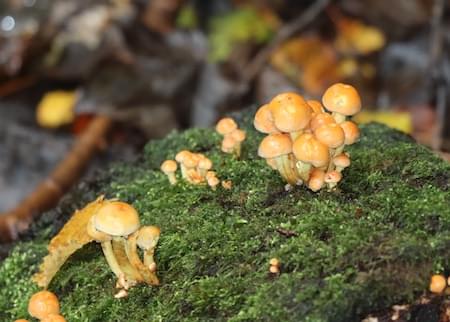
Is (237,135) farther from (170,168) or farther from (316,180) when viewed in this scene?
(316,180)

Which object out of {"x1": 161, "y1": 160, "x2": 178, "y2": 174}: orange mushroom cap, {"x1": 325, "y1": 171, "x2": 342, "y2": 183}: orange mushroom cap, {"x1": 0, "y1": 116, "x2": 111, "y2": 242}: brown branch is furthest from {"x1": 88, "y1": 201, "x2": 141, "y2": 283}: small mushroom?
{"x1": 0, "y1": 116, "x2": 111, "y2": 242}: brown branch

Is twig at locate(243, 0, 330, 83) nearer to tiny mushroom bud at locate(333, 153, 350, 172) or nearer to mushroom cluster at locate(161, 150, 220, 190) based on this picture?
mushroom cluster at locate(161, 150, 220, 190)

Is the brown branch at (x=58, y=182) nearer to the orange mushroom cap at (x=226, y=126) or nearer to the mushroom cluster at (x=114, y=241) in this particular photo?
the mushroom cluster at (x=114, y=241)

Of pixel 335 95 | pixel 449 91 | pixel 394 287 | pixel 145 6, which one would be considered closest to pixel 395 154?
pixel 335 95

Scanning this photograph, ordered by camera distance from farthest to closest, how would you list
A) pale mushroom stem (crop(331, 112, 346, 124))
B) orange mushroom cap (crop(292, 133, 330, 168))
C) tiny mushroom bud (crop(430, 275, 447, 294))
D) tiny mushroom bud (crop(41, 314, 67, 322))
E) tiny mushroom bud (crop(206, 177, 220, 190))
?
tiny mushroom bud (crop(206, 177, 220, 190))
pale mushroom stem (crop(331, 112, 346, 124))
orange mushroom cap (crop(292, 133, 330, 168))
tiny mushroom bud (crop(41, 314, 67, 322))
tiny mushroom bud (crop(430, 275, 447, 294))

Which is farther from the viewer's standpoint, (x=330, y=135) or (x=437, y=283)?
(x=330, y=135)

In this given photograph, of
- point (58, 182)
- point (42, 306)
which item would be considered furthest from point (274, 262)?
point (58, 182)
